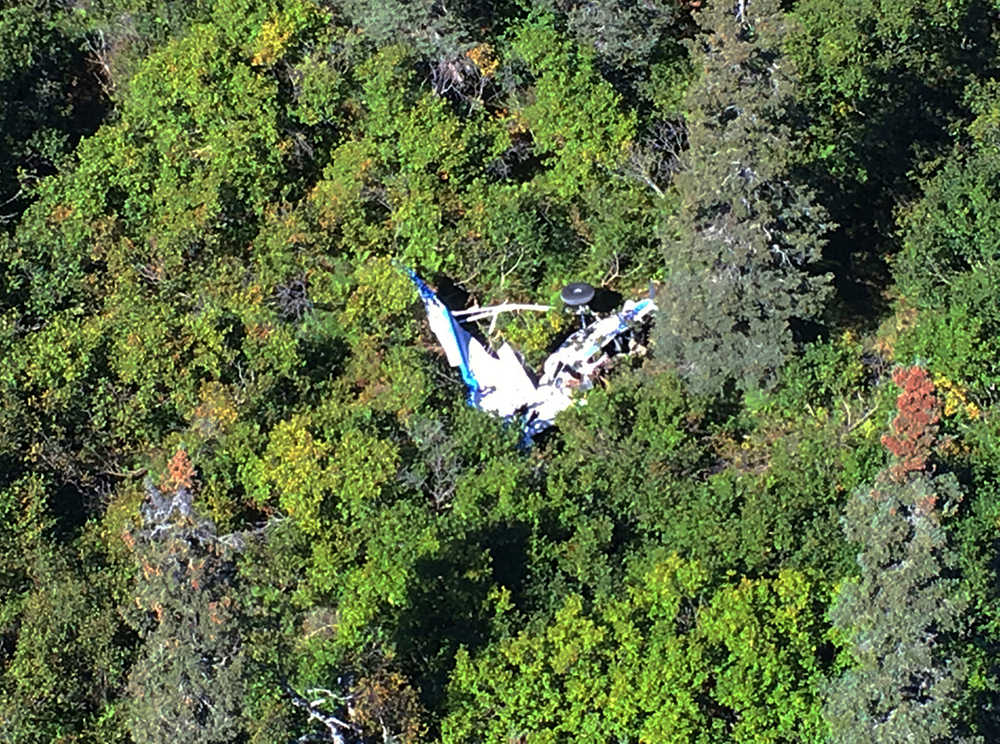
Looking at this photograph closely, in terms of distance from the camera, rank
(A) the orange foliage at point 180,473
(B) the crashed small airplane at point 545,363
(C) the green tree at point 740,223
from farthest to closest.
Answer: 1. (B) the crashed small airplane at point 545,363
2. (C) the green tree at point 740,223
3. (A) the orange foliage at point 180,473

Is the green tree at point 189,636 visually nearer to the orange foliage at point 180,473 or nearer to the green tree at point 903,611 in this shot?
the orange foliage at point 180,473

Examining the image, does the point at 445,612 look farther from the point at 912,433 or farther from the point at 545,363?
the point at 912,433

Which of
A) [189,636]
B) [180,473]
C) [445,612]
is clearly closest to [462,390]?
[445,612]

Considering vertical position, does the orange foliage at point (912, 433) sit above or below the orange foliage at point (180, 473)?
below

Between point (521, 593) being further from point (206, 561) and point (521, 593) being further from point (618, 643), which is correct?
point (206, 561)

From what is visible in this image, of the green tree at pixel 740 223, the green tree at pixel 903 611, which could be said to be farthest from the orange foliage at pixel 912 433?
the green tree at pixel 740 223

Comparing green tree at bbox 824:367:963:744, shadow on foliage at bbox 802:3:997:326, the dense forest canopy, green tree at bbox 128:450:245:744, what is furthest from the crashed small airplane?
green tree at bbox 128:450:245:744
